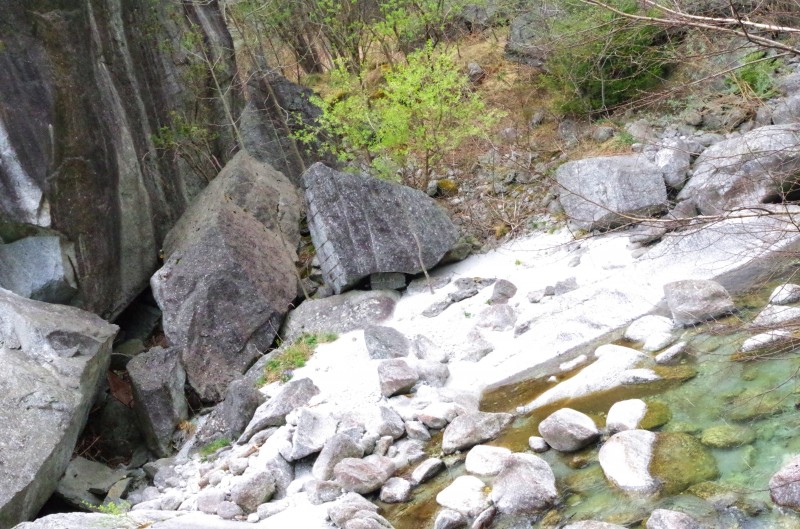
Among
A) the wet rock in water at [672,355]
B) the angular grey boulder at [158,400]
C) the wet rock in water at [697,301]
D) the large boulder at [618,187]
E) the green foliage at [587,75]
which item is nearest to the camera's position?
the wet rock in water at [672,355]

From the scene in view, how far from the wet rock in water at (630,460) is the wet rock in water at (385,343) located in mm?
Answer: 3084

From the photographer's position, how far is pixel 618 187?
8.84 m

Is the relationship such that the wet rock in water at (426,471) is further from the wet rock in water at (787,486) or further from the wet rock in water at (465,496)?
the wet rock in water at (787,486)

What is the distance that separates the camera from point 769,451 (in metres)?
4.30

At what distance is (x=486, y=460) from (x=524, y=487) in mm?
590

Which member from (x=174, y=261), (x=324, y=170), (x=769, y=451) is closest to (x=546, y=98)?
(x=324, y=170)

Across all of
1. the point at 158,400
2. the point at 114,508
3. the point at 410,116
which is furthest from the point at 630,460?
the point at 410,116

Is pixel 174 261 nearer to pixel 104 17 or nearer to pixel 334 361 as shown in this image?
pixel 334 361

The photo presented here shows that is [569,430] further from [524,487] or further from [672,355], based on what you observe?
[672,355]

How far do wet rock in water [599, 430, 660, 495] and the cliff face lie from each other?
667 cm

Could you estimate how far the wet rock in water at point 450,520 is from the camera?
461 centimetres

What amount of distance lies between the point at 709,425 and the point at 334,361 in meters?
4.15

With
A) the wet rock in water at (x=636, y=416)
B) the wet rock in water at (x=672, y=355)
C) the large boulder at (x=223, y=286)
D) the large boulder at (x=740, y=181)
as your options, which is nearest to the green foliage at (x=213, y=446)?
the large boulder at (x=223, y=286)

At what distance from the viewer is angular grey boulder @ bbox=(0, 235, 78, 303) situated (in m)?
8.56
